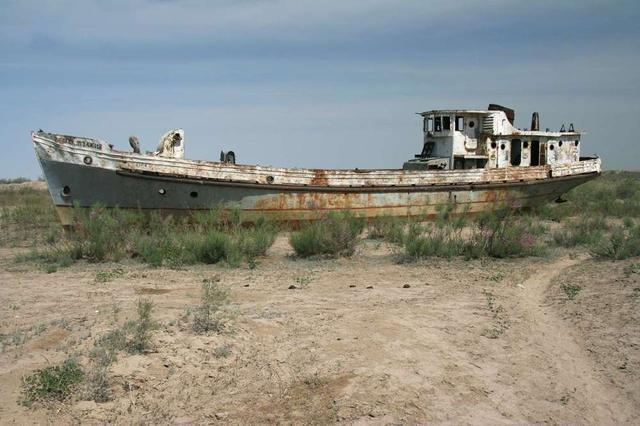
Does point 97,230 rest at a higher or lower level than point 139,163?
lower

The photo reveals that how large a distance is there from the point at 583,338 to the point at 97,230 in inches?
346

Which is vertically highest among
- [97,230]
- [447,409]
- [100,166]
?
[100,166]

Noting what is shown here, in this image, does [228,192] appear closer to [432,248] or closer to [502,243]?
[432,248]

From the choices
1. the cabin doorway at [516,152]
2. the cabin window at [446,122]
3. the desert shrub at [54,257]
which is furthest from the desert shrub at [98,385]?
the cabin doorway at [516,152]

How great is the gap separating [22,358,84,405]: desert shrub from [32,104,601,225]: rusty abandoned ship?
822cm

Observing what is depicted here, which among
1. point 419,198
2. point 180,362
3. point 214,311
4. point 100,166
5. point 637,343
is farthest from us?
point 419,198

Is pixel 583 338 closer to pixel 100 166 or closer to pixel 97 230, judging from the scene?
pixel 97 230

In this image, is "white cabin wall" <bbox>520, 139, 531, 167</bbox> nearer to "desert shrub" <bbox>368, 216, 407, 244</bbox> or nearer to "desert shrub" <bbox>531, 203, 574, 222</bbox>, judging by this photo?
"desert shrub" <bbox>531, 203, 574, 222</bbox>

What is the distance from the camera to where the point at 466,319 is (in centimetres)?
745

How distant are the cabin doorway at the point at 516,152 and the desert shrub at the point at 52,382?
17.0 metres

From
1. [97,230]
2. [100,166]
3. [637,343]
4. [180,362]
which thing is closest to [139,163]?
[100,166]

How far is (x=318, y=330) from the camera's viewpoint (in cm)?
693

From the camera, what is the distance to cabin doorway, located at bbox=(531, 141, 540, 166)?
20.2 metres

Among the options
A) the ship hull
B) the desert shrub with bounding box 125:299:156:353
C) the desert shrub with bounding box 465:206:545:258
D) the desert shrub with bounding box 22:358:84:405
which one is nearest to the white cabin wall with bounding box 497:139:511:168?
the ship hull
